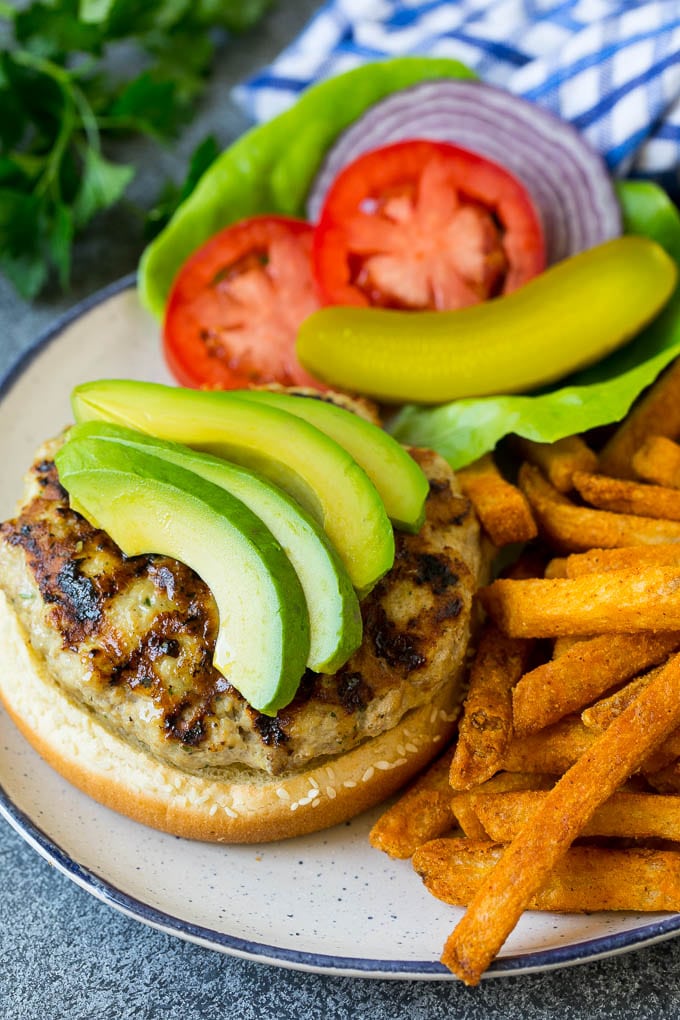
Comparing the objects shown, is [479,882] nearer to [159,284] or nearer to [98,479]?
[98,479]

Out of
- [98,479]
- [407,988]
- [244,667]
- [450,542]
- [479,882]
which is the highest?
[98,479]

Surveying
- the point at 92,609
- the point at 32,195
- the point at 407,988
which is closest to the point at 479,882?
the point at 407,988

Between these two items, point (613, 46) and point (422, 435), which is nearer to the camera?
point (422, 435)

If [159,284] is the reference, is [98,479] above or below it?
above

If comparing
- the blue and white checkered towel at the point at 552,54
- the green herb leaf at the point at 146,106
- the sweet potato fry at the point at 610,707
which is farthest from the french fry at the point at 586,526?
the green herb leaf at the point at 146,106

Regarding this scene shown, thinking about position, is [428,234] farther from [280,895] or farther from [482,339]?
[280,895]

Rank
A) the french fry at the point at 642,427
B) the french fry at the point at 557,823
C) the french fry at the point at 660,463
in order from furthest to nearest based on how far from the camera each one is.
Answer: the french fry at the point at 642,427
the french fry at the point at 660,463
the french fry at the point at 557,823

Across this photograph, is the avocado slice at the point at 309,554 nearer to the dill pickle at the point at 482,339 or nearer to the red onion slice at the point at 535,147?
the dill pickle at the point at 482,339

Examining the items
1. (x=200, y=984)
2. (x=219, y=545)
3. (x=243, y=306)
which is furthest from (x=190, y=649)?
(x=243, y=306)
